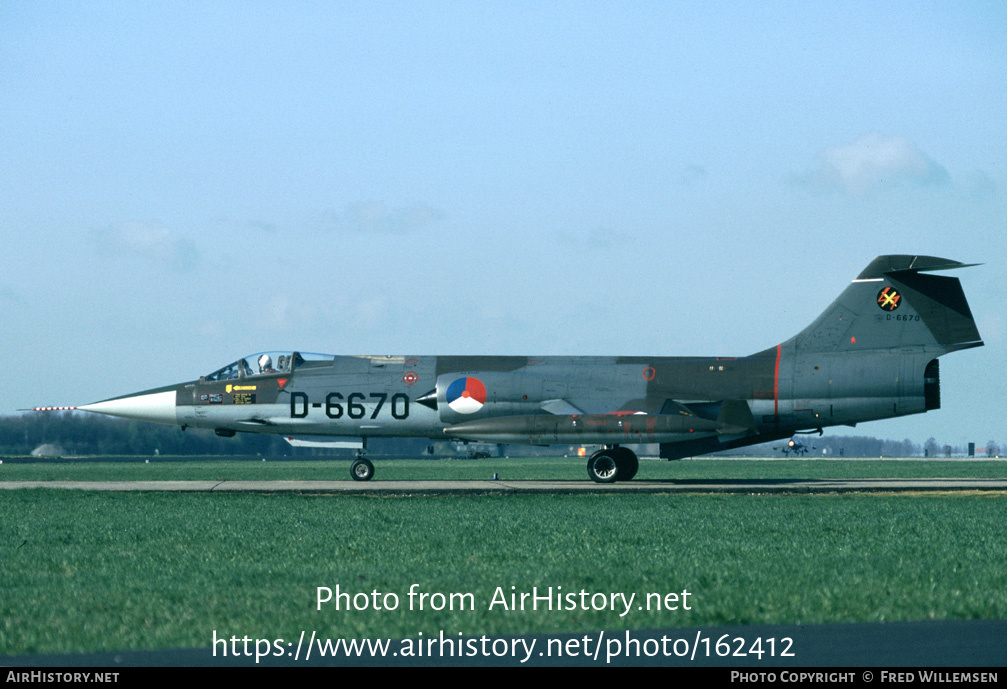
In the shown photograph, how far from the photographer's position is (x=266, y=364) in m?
34.2

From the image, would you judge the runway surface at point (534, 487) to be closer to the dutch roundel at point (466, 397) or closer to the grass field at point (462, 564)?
the dutch roundel at point (466, 397)

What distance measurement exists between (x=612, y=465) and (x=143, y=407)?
14824 mm

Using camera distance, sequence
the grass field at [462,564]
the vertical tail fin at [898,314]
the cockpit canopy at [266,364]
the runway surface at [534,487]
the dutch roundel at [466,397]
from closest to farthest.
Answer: the grass field at [462,564] → the runway surface at [534,487] → the vertical tail fin at [898,314] → the dutch roundel at [466,397] → the cockpit canopy at [266,364]

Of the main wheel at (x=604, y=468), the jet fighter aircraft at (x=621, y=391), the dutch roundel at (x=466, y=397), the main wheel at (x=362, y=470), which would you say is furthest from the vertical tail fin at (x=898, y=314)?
the main wheel at (x=362, y=470)

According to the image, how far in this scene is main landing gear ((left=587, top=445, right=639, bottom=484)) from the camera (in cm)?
3203

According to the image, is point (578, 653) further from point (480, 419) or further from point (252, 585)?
point (480, 419)

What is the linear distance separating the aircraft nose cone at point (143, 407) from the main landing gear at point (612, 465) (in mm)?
13233

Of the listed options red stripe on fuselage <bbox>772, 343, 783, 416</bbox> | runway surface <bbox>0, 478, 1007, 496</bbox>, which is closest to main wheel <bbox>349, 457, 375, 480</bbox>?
runway surface <bbox>0, 478, 1007, 496</bbox>

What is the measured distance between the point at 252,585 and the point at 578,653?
4.75 m

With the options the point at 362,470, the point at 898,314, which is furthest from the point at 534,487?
the point at 898,314

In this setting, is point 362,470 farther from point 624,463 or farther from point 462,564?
point 462,564

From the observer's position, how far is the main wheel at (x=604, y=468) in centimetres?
3200

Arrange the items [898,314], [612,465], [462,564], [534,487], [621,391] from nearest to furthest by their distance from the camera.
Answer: [462,564] → [534,487] → [898,314] → [612,465] → [621,391]
